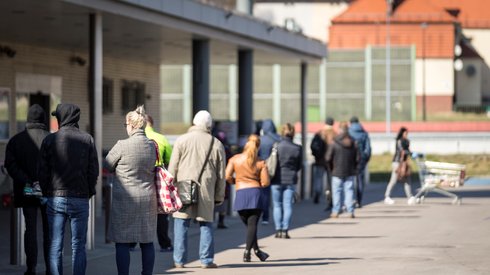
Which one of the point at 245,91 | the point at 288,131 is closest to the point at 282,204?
the point at 288,131

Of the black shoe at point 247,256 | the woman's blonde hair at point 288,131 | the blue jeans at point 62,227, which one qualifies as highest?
the woman's blonde hair at point 288,131

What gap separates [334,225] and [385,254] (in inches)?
229

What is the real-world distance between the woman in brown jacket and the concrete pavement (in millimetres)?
316

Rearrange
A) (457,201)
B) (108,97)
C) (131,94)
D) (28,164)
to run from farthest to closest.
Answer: (131,94), (108,97), (457,201), (28,164)

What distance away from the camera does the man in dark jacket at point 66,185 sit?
11656mm

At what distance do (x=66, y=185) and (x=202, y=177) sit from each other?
296 centimetres

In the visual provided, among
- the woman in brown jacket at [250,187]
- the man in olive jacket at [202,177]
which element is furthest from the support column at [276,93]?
the man in olive jacket at [202,177]

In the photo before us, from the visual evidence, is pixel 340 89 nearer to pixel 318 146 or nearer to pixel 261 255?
pixel 318 146

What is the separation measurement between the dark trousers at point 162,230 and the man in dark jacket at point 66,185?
16.4 feet

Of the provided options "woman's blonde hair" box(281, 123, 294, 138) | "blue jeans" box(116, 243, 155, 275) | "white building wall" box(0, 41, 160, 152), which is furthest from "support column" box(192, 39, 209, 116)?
"blue jeans" box(116, 243, 155, 275)

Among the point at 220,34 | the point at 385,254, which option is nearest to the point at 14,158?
the point at 385,254

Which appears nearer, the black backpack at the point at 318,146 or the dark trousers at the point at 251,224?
the dark trousers at the point at 251,224

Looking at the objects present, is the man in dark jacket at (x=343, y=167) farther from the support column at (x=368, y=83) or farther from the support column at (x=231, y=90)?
the support column at (x=368, y=83)

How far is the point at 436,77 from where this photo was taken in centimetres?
9562
